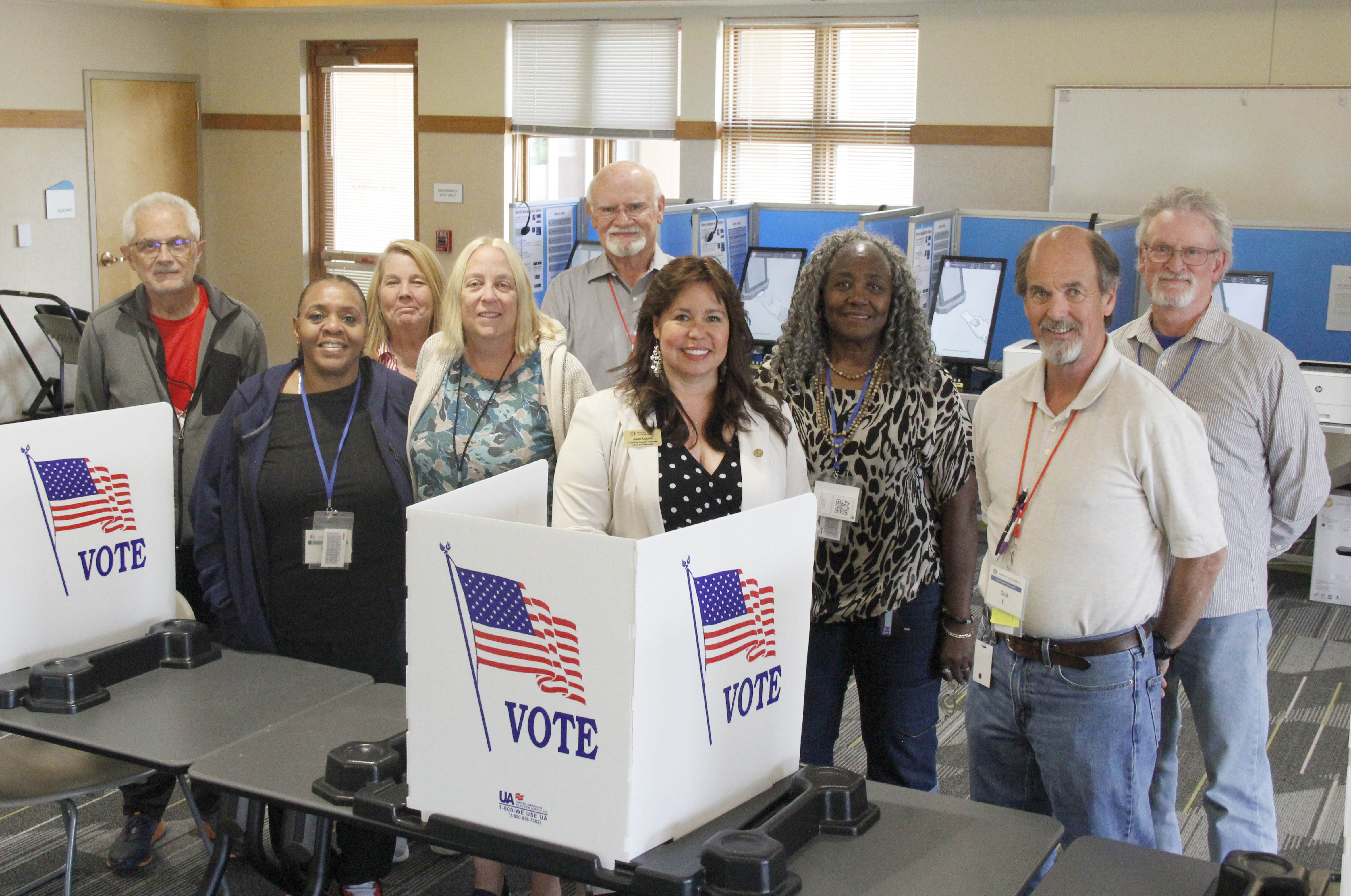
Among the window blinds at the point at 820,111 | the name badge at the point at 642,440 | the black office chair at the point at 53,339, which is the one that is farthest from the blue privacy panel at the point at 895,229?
the black office chair at the point at 53,339

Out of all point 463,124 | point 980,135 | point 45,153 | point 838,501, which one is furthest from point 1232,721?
point 45,153

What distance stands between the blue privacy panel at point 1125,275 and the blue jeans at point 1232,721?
3.13 m

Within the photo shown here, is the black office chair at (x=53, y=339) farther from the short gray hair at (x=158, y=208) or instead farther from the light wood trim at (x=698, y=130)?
the short gray hair at (x=158, y=208)

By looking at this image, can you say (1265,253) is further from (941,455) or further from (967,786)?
(941,455)

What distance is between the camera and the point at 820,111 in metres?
7.04

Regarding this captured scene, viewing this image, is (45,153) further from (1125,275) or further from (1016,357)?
(1125,275)

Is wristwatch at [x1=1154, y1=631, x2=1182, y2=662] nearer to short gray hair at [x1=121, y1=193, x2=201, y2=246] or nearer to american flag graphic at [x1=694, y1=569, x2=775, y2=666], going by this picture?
american flag graphic at [x1=694, y1=569, x2=775, y2=666]

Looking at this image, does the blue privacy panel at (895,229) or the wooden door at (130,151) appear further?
the wooden door at (130,151)

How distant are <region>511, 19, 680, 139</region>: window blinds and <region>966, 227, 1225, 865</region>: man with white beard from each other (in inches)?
222

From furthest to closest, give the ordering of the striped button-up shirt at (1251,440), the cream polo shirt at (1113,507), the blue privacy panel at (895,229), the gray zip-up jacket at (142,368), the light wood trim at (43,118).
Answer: the light wood trim at (43,118)
the blue privacy panel at (895,229)
the gray zip-up jacket at (142,368)
the striped button-up shirt at (1251,440)
the cream polo shirt at (1113,507)

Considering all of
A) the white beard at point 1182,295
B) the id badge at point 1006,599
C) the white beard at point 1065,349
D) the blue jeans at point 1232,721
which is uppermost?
the white beard at point 1182,295

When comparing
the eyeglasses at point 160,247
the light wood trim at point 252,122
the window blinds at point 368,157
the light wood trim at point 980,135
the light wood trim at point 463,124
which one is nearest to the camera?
the eyeglasses at point 160,247

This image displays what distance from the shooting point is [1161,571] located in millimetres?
1936

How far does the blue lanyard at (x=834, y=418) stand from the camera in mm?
2236
